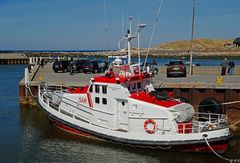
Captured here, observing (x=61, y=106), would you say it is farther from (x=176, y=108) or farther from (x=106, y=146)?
(x=176, y=108)

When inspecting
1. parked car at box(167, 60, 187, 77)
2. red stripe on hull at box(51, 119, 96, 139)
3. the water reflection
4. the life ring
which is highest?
parked car at box(167, 60, 187, 77)

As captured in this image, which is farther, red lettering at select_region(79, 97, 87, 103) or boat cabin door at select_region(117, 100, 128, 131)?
red lettering at select_region(79, 97, 87, 103)

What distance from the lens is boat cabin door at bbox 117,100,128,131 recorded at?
18125mm

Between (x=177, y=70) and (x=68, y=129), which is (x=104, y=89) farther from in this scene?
(x=177, y=70)

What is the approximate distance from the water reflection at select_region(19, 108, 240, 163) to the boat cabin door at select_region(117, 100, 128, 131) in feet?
3.20

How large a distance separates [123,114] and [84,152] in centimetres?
248

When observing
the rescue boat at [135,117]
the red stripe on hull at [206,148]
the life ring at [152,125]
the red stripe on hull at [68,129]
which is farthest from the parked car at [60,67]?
the red stripe on hull at [206,148]

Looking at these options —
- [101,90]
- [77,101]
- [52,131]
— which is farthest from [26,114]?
[101,90]

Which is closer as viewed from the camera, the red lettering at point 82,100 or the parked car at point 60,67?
the red lettering at point 82,100

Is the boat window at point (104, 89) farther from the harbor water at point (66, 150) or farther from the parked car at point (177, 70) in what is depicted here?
the parked car at point (177, 70)

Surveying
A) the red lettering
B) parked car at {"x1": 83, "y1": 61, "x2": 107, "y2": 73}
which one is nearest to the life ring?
the red lettering

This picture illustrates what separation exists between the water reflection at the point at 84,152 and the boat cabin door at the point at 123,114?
0.97 m

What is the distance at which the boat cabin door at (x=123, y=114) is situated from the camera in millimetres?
18125

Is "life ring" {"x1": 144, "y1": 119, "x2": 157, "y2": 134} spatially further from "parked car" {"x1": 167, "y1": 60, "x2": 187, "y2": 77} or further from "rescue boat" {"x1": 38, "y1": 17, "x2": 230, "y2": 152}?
"parked car" {"x1": 167, "y1": 60, "x2": 187, "y2": 77}
